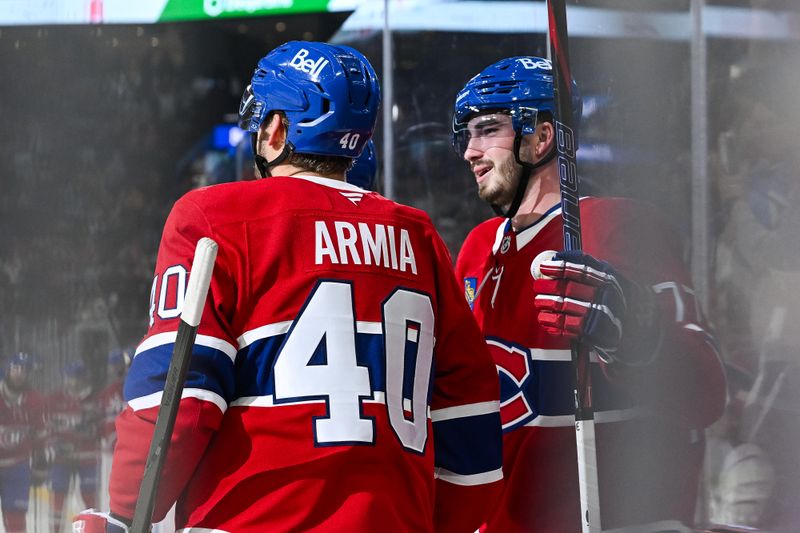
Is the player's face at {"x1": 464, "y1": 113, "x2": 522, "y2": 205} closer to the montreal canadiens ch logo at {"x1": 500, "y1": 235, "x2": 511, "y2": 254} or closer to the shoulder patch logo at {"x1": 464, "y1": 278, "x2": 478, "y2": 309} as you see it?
the montreal canadiens ch logo at {"x1": 500, "y1": 235, "x2": 511, "y2": 254}

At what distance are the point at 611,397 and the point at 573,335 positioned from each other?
23cm

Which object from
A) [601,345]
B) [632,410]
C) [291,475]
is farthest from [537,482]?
[291,475]

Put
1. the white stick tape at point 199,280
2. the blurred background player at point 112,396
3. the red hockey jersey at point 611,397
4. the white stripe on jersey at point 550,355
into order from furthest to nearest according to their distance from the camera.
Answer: the blurred background player at point 112,396, the white stripe on jersey at point 550,355, the red hockey jersey at point 611,397, the white stick tape at point 199,280

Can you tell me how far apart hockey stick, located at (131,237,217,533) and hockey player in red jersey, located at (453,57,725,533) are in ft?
2.08

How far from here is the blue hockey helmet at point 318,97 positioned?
163 centimetres

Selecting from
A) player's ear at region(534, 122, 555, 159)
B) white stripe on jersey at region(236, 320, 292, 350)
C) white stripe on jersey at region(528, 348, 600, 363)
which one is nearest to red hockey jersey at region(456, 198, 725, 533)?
white stripe on jersey at region(528, 348, 600, 363)

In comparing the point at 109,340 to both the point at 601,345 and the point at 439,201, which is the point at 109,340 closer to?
the point at 439,201

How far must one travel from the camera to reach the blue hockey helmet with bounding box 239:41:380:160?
1.63m


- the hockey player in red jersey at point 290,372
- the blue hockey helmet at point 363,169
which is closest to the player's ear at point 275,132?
the hockey player in red jersey at point 290,372

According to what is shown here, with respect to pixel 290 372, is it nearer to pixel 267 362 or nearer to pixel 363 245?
pixel 267 362

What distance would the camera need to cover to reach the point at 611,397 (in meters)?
1.94

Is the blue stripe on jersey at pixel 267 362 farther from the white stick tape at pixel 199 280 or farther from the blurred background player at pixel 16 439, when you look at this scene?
the blurred background player at pixel 16 439

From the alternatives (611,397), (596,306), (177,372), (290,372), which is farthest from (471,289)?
(177,372)

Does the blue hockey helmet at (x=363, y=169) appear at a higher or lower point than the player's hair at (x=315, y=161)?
higher
